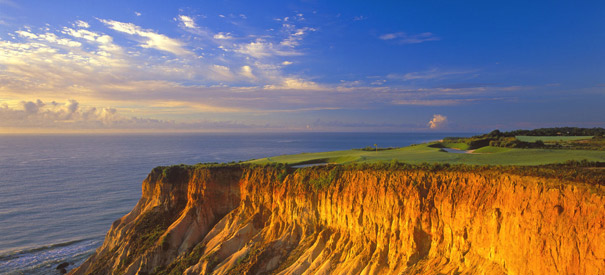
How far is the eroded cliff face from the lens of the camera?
1167cm

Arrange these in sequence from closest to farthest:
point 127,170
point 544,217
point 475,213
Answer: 1. point 544,217
2. point 475,213
3. point 127,170

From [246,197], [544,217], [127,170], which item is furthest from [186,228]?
[127,170]

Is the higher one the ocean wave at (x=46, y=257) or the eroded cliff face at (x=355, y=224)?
the eroded cliff face at (x=355, y=224)

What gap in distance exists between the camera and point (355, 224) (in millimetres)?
18344

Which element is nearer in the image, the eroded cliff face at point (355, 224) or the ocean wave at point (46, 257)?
the eroded cliff face at point (355, 224)

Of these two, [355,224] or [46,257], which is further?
[46,257]

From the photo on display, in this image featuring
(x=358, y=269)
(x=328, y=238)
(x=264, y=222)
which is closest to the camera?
(x=358, y=269)

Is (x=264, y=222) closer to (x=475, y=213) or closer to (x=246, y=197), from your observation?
(x=246, y=197)

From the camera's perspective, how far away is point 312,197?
20.9m

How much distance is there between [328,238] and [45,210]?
43392mm

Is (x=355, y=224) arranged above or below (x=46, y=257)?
above

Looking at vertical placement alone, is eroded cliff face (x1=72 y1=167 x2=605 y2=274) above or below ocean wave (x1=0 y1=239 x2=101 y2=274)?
above

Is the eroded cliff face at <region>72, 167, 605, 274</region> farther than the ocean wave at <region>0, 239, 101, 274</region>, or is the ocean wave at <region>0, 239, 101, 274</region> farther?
the ocean wave at <region>0, 239, 101, 274</region>

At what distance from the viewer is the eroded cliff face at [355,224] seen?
38.3ft
